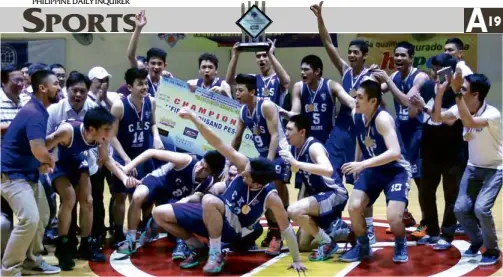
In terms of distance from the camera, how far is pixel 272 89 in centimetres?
761

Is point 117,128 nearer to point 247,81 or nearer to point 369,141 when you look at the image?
point 247,81

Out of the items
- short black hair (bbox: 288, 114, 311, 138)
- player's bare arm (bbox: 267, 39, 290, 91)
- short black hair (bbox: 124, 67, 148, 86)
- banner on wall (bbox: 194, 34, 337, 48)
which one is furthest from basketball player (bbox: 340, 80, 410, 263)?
banner on wall (bbox: 194, 34, 337, 48)

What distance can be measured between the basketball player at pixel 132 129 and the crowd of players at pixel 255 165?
0.05 ft

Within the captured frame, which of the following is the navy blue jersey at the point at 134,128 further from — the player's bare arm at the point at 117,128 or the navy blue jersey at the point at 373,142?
the navy blue jersey at the point at 373,142

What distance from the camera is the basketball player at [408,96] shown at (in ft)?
23.1

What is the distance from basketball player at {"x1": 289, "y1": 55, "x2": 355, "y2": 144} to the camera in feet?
23.5

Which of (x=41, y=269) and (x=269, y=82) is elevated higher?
(x=269, y=82)

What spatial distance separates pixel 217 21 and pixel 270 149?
14.0ft

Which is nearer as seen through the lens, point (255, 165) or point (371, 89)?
point (255, 165)

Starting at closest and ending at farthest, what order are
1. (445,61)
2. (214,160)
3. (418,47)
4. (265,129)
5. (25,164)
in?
(25,164) < (214,160) < (445,61) < (265,129) < (418,47)

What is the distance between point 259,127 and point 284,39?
670 centimetres

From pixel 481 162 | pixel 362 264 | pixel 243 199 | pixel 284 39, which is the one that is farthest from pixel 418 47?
pixel 243 199

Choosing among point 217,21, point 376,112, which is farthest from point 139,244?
point 217,21

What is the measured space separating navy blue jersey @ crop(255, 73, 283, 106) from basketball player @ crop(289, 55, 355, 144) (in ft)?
1.21
